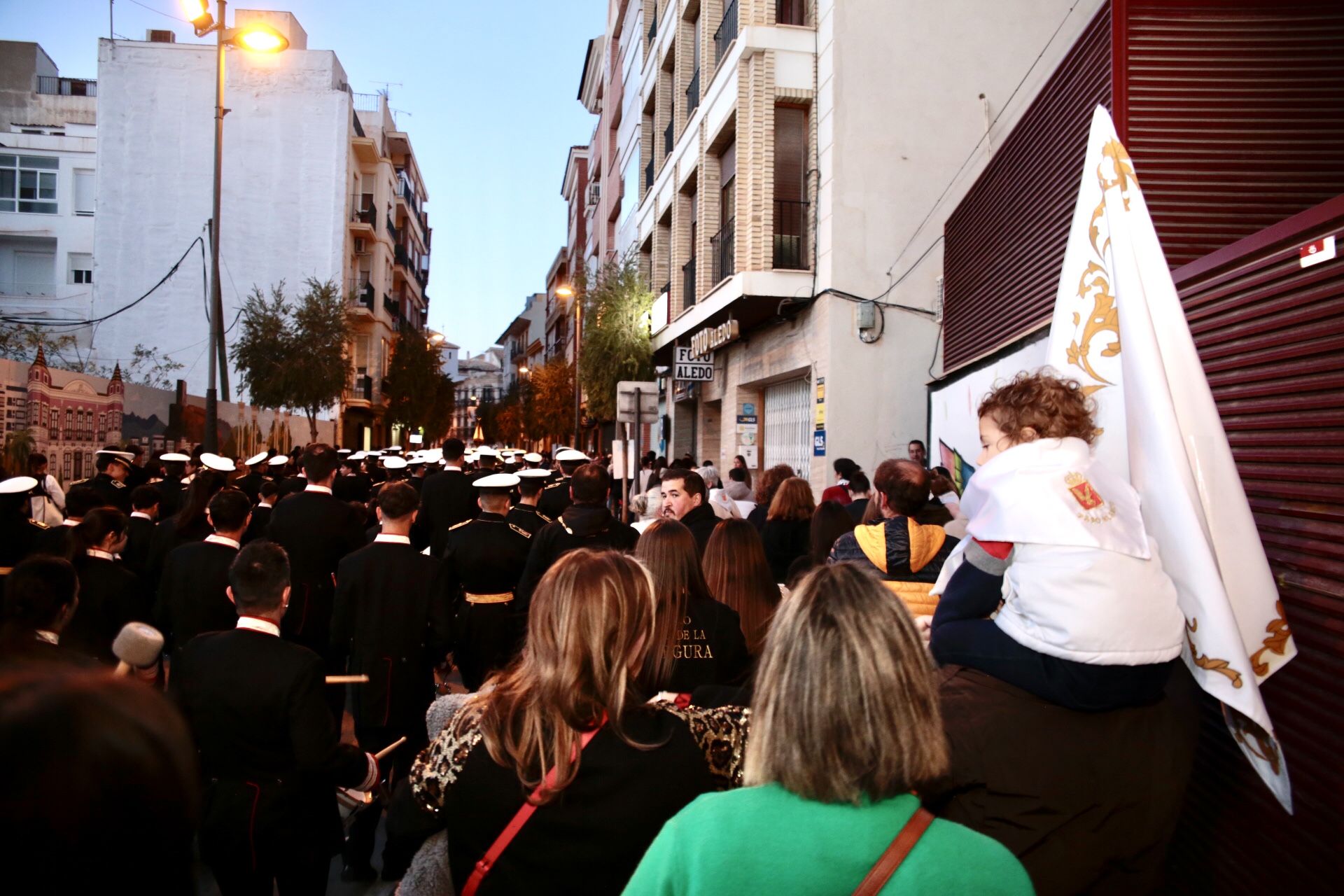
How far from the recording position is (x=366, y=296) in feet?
139

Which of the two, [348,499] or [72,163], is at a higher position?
[72,163]

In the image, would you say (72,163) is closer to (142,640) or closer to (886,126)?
(886,126)

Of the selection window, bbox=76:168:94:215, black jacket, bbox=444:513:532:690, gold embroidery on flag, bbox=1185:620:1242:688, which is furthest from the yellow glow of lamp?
window, bbox=76:168:94:215

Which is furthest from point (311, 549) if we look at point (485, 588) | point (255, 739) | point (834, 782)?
point (834, 782)

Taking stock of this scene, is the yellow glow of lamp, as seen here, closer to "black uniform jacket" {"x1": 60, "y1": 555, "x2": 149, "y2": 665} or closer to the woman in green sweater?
"black uniform jacket" {"x1": 60, "y1": 555, "x2": 149, "y2": 665}

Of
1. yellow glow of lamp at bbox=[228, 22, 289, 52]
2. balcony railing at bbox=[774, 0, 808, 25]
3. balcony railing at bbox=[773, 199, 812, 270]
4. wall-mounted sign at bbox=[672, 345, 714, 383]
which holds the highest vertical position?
balcony railing at bbox=[774, 0, 808, 25]

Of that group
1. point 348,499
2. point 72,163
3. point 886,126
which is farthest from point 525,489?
point 72,163

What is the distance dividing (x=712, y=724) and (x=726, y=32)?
16518 mm

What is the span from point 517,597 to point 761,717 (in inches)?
176

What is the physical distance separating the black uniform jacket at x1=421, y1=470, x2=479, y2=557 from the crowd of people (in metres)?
4.58

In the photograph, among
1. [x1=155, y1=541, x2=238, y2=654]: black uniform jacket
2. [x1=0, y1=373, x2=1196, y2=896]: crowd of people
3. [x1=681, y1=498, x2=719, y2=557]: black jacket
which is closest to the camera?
[x1=0, y1=373, x2=1196, y2=896]: crowd of people

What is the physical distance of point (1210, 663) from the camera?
2773mm

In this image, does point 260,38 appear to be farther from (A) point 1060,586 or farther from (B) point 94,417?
(A) point 1060,586

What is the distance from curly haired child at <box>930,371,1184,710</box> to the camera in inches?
95.4
